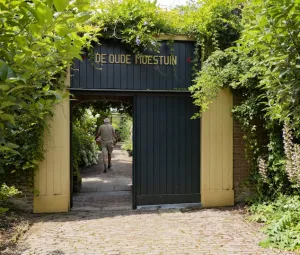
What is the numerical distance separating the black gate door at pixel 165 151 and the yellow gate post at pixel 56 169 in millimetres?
1270

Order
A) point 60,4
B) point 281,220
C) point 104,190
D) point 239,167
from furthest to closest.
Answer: point 104,190 → point 239,167 → point 281,220 → point 60,4

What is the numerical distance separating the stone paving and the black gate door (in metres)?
0.40

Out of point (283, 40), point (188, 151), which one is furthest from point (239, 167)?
point (283, 40)

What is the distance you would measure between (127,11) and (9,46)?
13.9 feet

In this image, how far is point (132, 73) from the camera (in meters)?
5.79

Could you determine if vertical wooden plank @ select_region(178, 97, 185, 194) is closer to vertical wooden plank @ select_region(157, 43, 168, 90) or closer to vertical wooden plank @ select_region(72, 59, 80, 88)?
vertical wooden plank @ select_region(157, 43, 168, 90)

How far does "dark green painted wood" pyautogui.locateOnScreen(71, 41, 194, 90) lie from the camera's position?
5.66 m

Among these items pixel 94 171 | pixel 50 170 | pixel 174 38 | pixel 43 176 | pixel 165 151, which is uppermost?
pixel 174 38

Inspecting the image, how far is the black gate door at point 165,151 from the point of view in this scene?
587 centimetres

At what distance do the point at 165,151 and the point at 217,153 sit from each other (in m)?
1.00

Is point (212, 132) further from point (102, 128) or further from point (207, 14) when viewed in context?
point (102, 128)

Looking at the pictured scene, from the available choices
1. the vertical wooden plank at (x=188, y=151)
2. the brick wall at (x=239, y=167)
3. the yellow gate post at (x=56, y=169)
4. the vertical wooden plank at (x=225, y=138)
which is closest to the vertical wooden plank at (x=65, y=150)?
the yellow gate post at (x=56, y=169)

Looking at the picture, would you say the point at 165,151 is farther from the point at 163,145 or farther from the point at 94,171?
the point at 94,171

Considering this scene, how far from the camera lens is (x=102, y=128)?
33.9 ft
